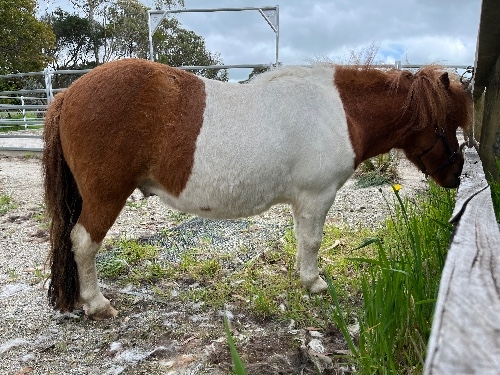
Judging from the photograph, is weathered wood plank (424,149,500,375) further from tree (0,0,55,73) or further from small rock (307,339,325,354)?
tree (0,0,55,73)

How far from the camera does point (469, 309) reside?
542 millimetres

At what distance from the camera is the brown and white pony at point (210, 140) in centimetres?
233

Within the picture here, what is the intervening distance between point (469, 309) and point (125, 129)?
2065mm

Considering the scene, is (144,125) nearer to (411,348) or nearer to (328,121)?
(328,121)

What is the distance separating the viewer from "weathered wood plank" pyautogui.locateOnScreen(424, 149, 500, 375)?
1.47 feet

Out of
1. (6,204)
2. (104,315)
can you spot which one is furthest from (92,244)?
(6,204)

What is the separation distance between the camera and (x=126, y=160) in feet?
7.64

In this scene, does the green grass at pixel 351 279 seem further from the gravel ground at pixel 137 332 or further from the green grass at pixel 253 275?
the gravel ground at pixel 137 332

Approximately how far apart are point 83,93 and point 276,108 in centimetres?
110

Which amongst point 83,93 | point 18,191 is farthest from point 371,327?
point 18,191

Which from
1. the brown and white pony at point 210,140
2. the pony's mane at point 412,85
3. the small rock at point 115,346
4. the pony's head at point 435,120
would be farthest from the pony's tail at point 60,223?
the pony's head at point 435,120

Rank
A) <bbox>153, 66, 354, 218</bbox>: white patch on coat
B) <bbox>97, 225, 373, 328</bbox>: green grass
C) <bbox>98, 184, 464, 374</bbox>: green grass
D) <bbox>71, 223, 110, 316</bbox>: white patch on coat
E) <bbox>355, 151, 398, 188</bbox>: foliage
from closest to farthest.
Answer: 1. <bbox>98, 184, 464, 374</bbox>: green grass
2. <bbox>153, 66, 354, 218</bbox>: white patch on coat
3. <bbox>71, 223, 110, 316</bbox>: white patch on coat
4. <bbox>97, 225, 373, 328</bbox>: green grass
5. <bbox>355, 151, 398, 188</bbox>: foliage

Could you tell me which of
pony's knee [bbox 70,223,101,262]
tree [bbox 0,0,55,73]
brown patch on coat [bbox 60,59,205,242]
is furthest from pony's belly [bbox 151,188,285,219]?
tree [bbox 0,0,55,73]

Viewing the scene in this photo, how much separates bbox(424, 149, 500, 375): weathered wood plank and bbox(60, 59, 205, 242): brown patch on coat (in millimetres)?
1737
